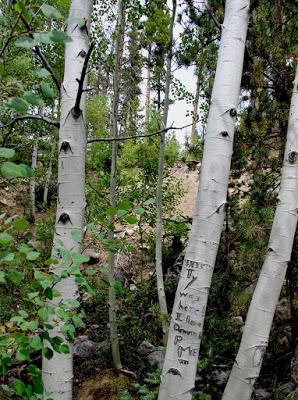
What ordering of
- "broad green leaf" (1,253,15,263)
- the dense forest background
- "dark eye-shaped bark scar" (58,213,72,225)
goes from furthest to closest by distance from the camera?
the dense forest background, "dark eye-shaped bark scar" (58,213,72,225), "broad green leaf" (1,253,15,263)

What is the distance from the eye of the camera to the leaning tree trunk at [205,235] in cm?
140

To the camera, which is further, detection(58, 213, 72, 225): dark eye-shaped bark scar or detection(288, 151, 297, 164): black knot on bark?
detection(288, 151, 297, 164): black knot on bark

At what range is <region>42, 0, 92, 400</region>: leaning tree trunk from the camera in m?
1.47

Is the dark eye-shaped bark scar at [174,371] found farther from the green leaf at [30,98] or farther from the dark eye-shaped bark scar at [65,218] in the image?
the green leaf at [30,98]

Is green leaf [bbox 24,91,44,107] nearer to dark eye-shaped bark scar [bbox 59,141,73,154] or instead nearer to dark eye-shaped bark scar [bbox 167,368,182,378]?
dark eye-shaped bark scar [bbox 59,141,73,154]

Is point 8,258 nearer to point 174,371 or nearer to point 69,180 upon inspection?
point 69,180

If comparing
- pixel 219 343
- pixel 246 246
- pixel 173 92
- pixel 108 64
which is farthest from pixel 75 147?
pixel 173 92

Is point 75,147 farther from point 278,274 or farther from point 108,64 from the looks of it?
point 108,64

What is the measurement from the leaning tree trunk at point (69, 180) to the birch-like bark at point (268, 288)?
967mm

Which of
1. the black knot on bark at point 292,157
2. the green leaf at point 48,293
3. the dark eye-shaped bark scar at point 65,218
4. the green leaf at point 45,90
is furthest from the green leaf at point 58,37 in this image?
the black knot on bark at point 292,157

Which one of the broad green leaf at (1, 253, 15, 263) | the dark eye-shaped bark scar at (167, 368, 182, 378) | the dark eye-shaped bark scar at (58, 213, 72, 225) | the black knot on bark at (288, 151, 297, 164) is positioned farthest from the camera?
the black knot on bark at (288, 151, 297, 164)

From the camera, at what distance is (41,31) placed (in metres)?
0.83

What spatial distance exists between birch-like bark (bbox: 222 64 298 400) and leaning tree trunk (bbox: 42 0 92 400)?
97 centimetres

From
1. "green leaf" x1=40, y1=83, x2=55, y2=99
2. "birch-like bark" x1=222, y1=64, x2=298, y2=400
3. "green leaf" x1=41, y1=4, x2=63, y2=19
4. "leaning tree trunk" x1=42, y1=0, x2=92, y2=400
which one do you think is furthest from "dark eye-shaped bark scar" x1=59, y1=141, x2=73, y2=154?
"birch-like bark" x1=222, y1=64, x2=298, y2=400
